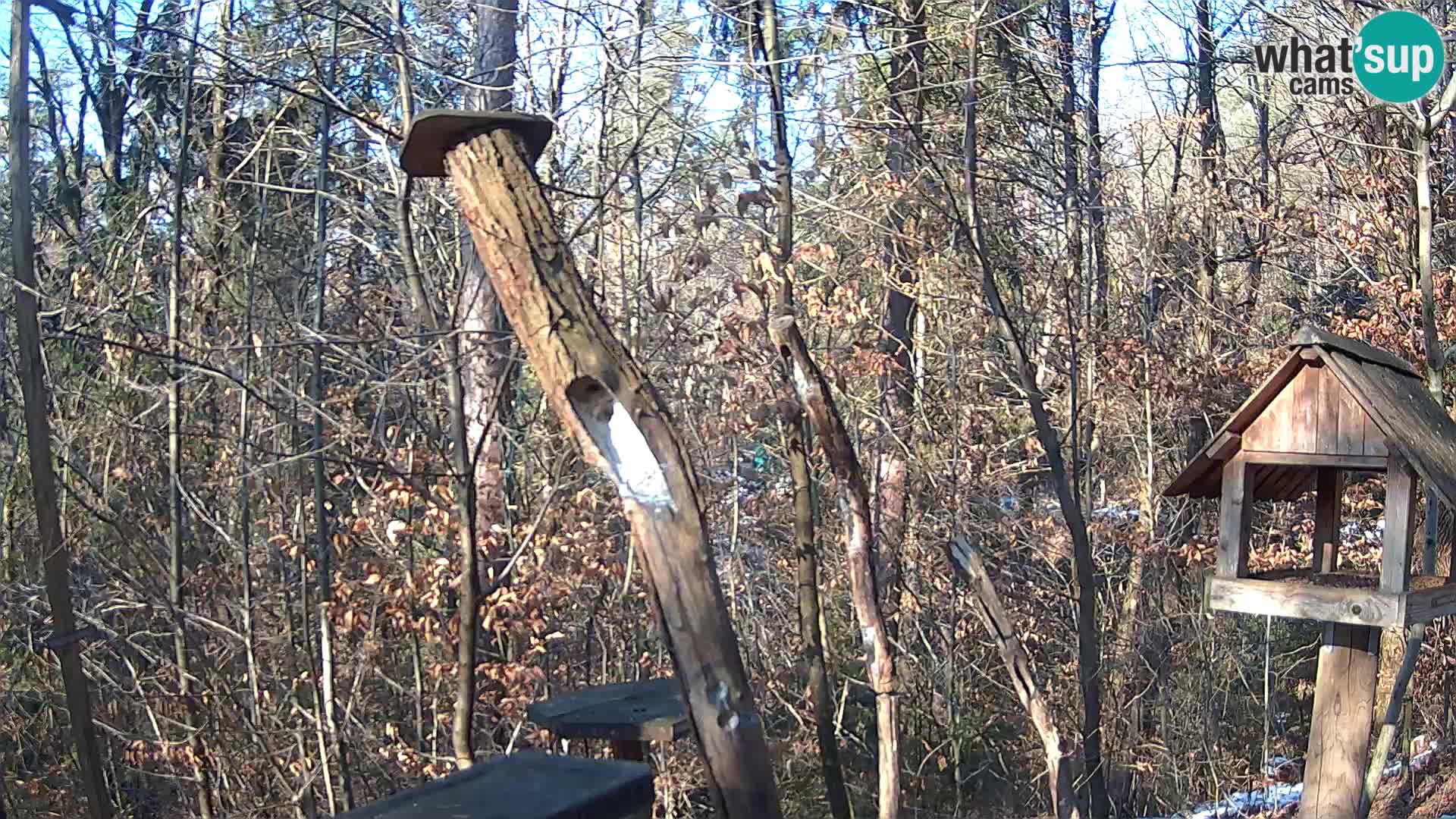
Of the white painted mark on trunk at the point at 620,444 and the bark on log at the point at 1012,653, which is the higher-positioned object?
the white painted mark on trunk at the point at 620,444

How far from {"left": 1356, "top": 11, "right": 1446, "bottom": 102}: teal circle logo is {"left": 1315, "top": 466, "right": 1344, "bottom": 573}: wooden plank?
10.6ft

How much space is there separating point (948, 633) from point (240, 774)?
4.08m

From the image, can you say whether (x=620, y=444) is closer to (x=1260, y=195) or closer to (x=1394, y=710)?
(x=1394, y=710)

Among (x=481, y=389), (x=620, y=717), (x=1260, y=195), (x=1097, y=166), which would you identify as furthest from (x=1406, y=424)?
(x=1260, y=195)

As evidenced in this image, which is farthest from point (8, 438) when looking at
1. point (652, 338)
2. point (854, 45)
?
point (854, 45)

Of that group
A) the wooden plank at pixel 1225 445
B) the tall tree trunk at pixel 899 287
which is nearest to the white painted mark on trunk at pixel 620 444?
the wooden plank at pixel 1225 445

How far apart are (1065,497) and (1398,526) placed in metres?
2.16

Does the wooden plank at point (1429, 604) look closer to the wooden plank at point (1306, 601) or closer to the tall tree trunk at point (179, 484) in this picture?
the wooden plank at point (1306, 601)

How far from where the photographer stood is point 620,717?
3832 millimetres

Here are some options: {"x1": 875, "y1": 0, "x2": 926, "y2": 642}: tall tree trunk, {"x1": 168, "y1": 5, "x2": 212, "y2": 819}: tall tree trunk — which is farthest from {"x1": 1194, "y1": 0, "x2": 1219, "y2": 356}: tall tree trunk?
{"x1": 168, "y1": 5, "x2": 212, "y2": 819}: tall tree trunk

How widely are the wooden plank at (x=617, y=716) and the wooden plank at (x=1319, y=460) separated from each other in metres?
2.08

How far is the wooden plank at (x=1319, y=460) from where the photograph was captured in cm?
384

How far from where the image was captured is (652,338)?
6.22m

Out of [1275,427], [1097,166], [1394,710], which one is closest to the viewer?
[1275,427]
